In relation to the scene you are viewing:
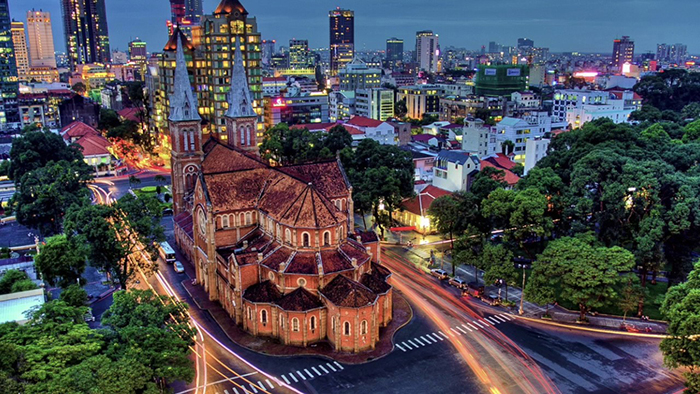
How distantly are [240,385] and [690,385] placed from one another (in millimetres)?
36467

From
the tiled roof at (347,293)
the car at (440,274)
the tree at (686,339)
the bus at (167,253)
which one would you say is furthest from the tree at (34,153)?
the tree at (686,339)

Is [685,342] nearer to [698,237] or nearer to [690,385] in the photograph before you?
[690,385]

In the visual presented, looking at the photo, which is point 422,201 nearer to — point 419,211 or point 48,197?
point 419,211

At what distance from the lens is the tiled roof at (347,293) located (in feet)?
176

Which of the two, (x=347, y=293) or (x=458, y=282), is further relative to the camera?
(x=458, y=282)

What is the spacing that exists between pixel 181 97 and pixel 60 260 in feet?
95.2

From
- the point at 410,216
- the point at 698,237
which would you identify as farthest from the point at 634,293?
the point at 410,216

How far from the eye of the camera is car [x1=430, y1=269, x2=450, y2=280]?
72.0m

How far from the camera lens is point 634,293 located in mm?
58875

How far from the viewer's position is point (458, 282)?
70125 millimetres

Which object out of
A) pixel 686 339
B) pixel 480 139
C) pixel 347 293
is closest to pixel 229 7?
pixel 480 139

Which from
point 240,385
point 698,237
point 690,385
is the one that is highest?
point 698,237

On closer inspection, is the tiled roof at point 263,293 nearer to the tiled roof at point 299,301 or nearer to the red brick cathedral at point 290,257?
the red brick cathedral at point 290,257

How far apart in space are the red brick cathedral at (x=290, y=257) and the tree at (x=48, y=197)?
26217mm
